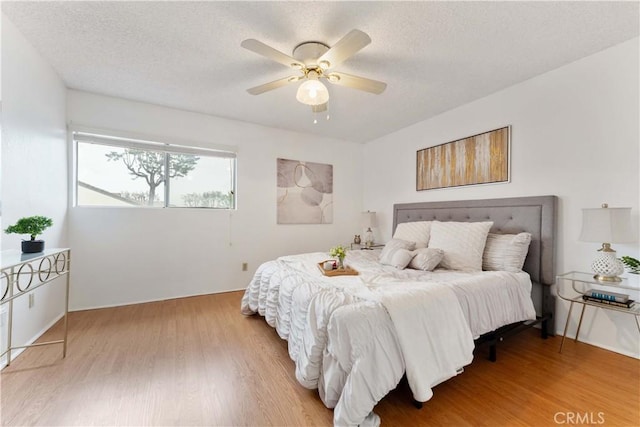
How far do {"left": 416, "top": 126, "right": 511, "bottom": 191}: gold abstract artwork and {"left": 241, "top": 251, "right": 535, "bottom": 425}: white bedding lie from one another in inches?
51.5

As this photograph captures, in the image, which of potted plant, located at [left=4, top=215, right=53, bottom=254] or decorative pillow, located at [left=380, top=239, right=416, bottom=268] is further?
decorative pillow, located at [left=380, top=239, right=416, bottom=268]

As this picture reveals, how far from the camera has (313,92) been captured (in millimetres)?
2113

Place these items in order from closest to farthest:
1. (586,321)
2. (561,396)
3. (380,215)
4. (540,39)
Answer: (561,396), (540,39), (586,321), (380,215)

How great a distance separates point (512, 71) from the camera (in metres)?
2.51

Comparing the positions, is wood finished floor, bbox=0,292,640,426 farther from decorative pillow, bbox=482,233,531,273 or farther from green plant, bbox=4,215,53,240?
green plant, bbox=4,215,53,240

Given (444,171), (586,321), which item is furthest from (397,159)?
(586,321)

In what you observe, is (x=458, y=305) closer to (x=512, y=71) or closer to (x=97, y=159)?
(x=512, y=71)

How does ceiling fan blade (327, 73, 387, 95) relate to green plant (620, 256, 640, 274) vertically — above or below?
above

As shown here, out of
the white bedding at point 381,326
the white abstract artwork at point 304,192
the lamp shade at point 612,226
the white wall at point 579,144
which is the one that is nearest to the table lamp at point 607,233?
the lamp shade at point 612,226

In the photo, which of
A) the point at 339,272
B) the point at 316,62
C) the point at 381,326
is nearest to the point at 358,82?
the point at 316,62

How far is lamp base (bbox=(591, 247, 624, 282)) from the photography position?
2.00m

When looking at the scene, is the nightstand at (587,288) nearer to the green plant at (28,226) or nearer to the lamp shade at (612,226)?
the lamp shade at (612,226)

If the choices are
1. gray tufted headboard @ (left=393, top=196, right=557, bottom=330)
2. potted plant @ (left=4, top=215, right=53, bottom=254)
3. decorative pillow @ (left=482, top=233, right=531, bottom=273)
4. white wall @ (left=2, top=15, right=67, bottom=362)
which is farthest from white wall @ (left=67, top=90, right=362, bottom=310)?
decorative pillow @ (left=482, top=233, right=531, bottom=273)

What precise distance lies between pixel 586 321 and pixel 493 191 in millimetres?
1438
